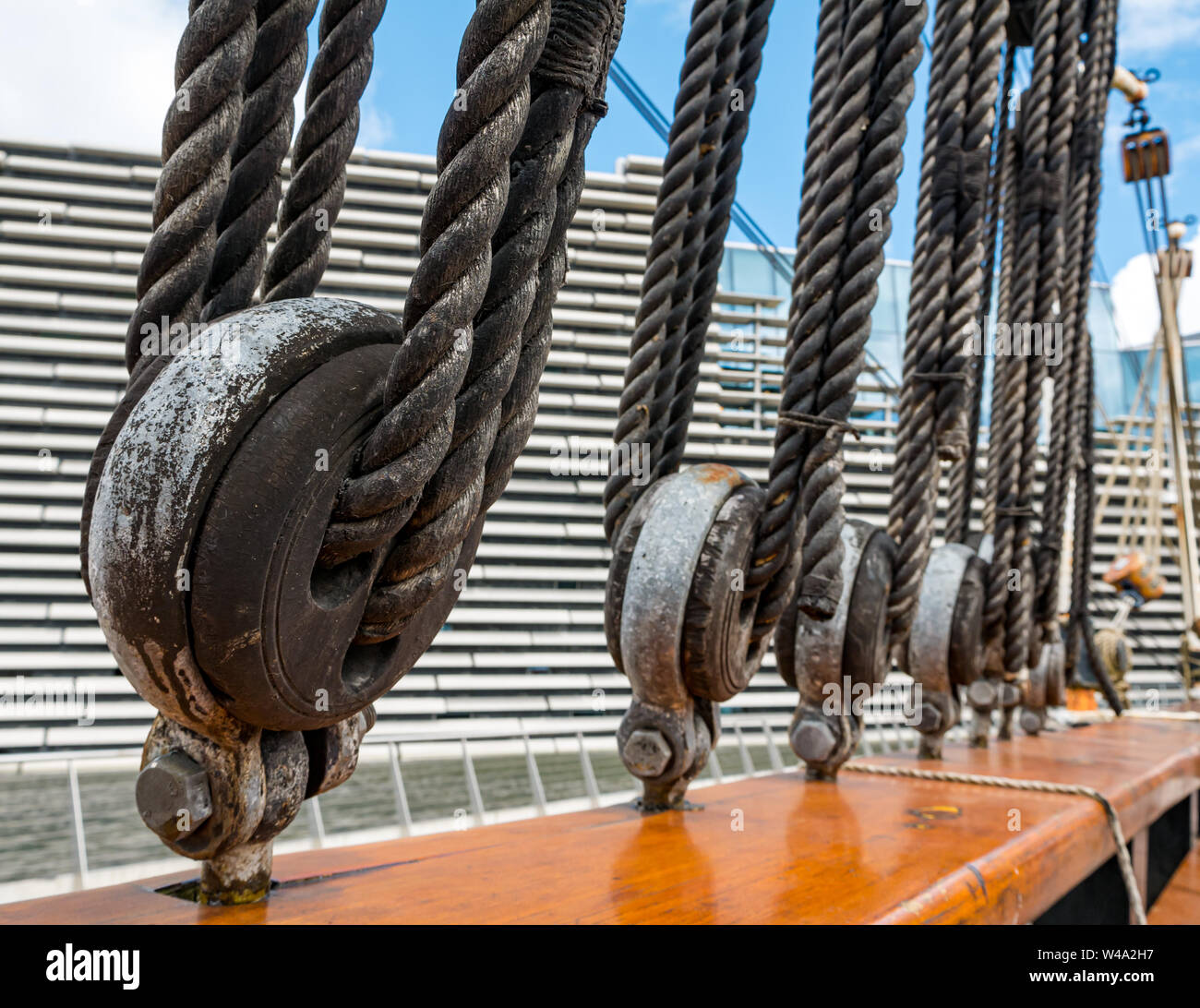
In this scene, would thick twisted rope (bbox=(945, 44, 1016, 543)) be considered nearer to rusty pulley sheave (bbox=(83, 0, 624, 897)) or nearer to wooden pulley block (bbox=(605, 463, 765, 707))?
wooden pulley block (bbox=(605, 463, 765, 707))

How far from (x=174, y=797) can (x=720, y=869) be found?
1.13ft

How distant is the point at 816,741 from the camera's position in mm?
1009

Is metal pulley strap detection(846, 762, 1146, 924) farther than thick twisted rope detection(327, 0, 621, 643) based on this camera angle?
Yes

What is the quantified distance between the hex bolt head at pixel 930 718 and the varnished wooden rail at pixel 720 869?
1.01 ft

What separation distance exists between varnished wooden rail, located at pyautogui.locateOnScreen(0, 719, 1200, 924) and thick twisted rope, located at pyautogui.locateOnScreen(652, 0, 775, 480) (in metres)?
0.33

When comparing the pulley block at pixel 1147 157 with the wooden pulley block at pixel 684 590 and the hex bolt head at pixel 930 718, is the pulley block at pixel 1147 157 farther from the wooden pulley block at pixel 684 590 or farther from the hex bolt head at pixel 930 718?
the wooden pulley block at pixel 684 590

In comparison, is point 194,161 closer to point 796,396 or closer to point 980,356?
point 796,396

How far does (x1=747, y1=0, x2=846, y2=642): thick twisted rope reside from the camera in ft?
2.48

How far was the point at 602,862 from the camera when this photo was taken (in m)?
0.60

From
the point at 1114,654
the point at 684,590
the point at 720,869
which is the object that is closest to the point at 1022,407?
the point at 684,590

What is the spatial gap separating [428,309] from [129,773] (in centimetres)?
947

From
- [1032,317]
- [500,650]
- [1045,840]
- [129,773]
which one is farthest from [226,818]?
[500,650]

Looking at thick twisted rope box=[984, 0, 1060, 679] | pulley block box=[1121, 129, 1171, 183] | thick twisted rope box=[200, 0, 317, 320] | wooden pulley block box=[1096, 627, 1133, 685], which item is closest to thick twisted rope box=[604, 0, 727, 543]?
thick twisted rope box=[200, 0, 317, 320]
